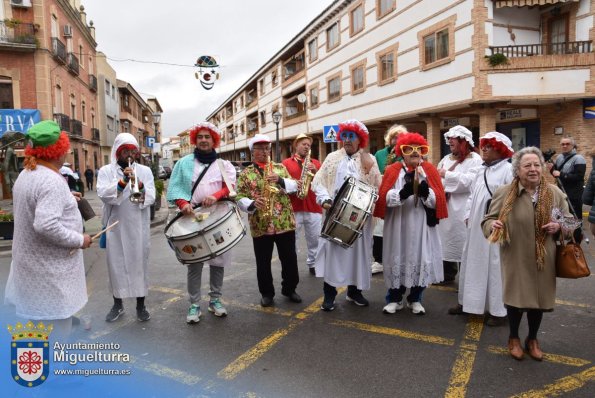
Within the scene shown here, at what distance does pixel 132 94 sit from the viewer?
50781 mm

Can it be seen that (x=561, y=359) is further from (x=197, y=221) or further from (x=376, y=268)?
(x=197, y=221)

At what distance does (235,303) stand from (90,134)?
31.9 meters

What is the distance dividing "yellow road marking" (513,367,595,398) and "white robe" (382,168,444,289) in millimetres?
1549

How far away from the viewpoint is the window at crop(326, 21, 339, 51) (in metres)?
25.1

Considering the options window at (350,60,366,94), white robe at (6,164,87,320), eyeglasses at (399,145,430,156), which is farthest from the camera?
window at (350,60,366,94)

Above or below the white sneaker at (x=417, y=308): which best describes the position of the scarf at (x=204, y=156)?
above

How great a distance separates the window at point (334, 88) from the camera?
25422 mm

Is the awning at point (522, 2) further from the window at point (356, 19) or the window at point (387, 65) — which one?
the window at point (356, 19)

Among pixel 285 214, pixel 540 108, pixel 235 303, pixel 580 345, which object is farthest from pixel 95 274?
pixel 540 108

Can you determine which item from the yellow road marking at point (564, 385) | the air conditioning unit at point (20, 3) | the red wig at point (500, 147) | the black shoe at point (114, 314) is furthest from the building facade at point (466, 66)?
the air conditioning unit at point (20, 3)

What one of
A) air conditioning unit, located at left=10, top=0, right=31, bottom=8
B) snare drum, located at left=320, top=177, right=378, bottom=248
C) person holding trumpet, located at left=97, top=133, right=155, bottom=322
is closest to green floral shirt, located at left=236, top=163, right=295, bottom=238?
snare drum, located at left=320, top=177, right=378, bottom=248

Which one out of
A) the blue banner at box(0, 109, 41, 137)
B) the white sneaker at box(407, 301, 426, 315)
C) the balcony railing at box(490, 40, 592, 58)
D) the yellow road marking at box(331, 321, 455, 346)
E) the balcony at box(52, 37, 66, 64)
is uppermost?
the balcony at box(52, 37, 66, 64)

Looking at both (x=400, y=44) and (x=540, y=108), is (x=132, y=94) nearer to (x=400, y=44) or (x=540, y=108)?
(x=400, y=44)

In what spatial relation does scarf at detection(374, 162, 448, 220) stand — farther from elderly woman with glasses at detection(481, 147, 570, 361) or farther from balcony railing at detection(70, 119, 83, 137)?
balcony railing at detection(70, 119, 83, 137)
